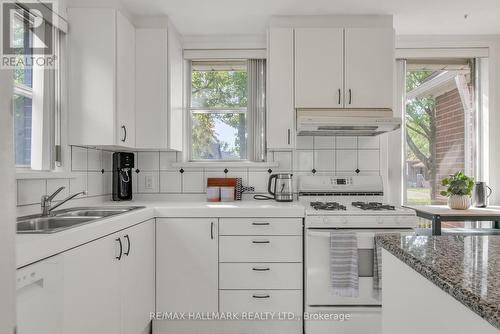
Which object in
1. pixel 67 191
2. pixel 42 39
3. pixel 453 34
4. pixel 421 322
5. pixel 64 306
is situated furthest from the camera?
pixel 453 34

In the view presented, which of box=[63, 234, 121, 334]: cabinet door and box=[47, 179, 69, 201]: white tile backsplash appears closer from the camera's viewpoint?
box=[63, 234, 121, 334]: cabinet door

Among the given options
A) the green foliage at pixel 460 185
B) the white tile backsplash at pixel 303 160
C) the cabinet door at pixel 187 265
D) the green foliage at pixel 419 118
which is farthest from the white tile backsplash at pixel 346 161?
the cabinet door at pixel 187 265

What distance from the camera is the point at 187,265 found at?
2.32 m

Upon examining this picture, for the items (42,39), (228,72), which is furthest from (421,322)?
(228,72)

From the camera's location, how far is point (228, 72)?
122 inches

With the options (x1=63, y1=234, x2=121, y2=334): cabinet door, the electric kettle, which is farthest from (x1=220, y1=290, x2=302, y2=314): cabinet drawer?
the electric kettle

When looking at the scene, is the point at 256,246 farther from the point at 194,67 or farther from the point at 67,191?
the point at 194,67

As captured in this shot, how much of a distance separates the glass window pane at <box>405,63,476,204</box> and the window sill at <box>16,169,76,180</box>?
2.78 meters

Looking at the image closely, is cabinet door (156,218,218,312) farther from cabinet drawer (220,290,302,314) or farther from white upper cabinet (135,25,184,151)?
white upper cabinet (135,25,184,151)

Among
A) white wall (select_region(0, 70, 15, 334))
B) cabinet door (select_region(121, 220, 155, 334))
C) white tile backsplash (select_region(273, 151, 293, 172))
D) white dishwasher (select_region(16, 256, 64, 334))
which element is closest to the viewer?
white wall (select_region(0, 70, 15, 334))

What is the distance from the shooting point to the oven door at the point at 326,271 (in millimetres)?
2205

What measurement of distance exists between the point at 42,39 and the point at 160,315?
77.3 inches

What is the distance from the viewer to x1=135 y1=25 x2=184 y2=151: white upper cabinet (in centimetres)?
262

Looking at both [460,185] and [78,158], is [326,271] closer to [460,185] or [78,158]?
[460,185]
